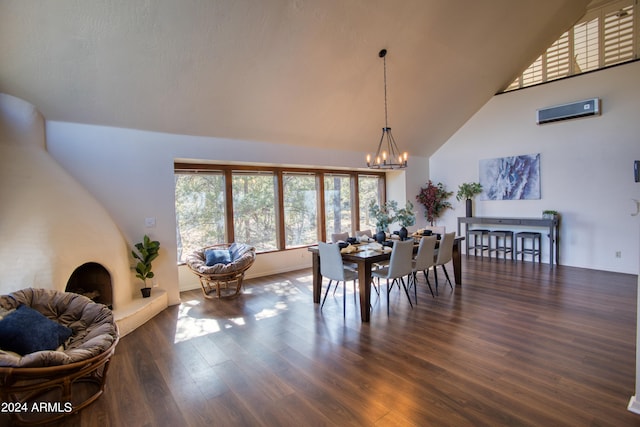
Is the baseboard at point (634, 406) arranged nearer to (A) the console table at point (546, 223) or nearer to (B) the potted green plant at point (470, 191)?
(A) the console table at point (546, 223)

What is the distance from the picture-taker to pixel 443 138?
7480 mm

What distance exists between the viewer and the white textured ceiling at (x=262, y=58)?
298 centimetres

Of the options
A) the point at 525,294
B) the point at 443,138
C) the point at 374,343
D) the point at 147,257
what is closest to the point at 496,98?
the point at 443,138

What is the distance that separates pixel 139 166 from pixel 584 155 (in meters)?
7.35

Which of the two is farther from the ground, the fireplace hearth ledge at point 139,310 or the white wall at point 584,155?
the white wall at point 584,155

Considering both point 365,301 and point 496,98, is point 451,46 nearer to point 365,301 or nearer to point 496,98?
point 496,98

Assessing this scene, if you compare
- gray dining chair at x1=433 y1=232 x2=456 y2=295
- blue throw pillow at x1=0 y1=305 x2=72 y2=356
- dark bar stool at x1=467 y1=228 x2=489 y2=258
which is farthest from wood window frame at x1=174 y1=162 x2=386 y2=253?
blue throw pillow at x1=0 y1=305 x2=72 y2=356

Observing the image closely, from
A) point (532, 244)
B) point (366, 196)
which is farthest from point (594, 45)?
point (366, 196)

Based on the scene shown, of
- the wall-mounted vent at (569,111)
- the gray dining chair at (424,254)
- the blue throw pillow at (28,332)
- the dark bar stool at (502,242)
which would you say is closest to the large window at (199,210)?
the blue throw pillow at (28,332)

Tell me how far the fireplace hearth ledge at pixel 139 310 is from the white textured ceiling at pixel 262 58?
2.23 meters

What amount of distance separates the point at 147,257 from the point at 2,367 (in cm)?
221

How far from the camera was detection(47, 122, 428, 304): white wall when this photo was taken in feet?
12.4

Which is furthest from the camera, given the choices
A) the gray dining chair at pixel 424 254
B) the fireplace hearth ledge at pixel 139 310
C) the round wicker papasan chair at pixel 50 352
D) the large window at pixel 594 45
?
the large window at pixel 594 45

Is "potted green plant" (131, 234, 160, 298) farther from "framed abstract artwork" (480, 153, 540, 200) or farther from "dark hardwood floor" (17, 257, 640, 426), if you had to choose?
"framed abstract artwork" (480, 153, 540, 200)
